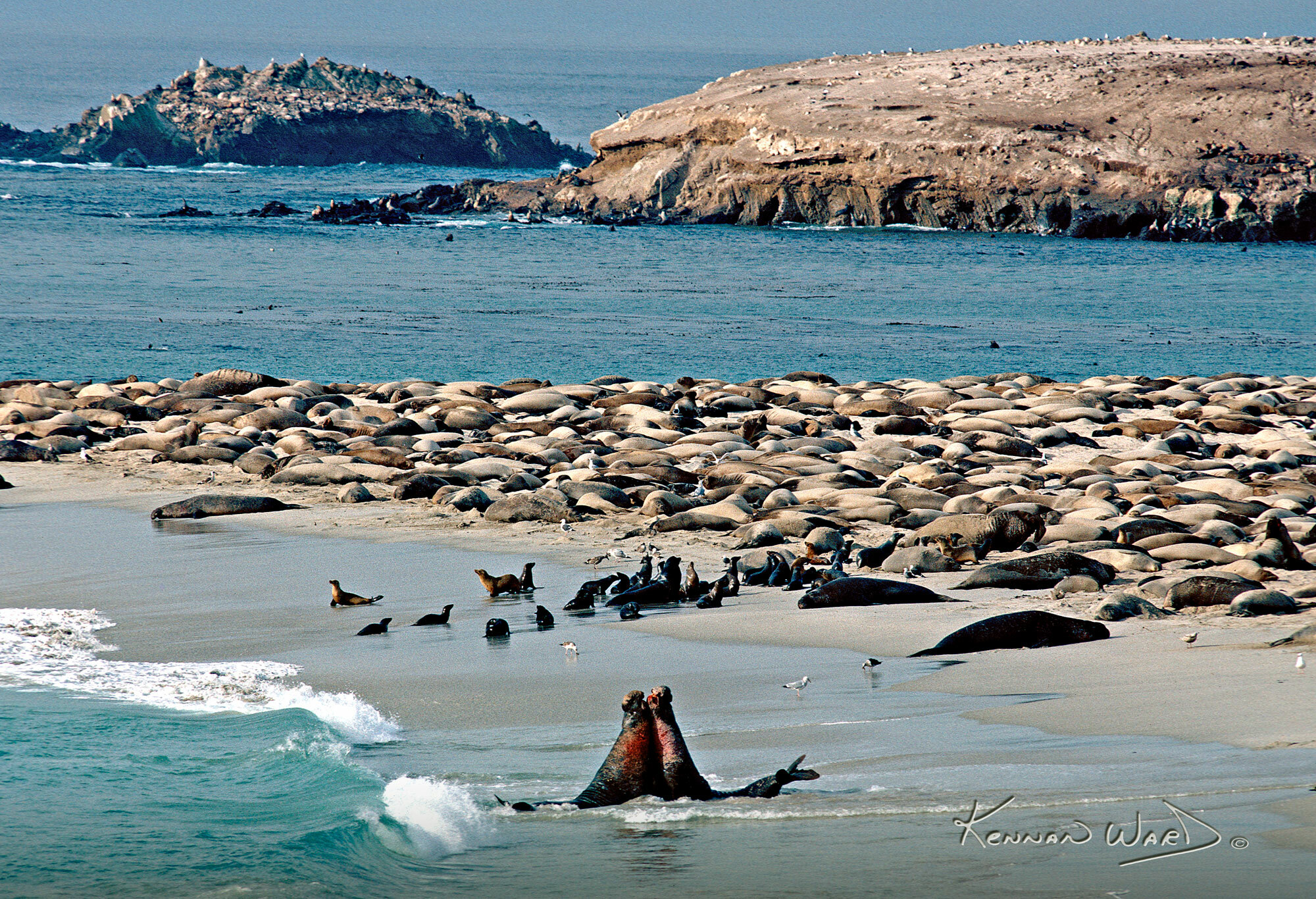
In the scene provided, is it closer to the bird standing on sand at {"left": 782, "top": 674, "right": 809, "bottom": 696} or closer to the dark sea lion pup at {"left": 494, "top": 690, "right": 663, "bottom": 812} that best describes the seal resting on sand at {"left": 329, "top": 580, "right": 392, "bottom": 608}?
the bird standing on sand at {"left": 782, "top": 674, "right": 809, "bottom": 696}

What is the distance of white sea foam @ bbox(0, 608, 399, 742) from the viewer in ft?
18.1

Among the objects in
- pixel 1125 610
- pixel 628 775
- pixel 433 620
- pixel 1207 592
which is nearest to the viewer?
pixel 628 775

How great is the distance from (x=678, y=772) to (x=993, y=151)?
203ft

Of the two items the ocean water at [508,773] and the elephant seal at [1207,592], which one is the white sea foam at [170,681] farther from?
the elephant seal at [1207,592]

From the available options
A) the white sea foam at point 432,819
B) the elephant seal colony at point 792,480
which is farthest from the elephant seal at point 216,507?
the white sea foam at point 432,819

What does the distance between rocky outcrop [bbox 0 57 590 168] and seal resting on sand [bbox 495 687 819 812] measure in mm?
123759

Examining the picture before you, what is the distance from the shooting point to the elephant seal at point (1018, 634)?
6246 mm

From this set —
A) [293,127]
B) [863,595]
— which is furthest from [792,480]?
[293,127]

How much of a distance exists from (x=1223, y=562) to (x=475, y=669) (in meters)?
4.79

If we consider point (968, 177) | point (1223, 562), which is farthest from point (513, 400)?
point (968, 177)

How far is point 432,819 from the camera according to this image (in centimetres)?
420

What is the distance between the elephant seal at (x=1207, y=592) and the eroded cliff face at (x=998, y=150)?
5502 cm
